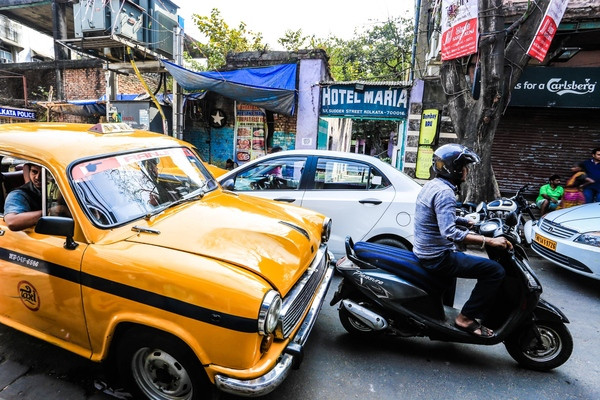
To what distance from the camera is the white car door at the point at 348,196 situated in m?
4.29

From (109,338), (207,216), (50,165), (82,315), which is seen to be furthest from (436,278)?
(50,165)

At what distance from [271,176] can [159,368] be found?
292 cm

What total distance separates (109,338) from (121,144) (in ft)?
5.08

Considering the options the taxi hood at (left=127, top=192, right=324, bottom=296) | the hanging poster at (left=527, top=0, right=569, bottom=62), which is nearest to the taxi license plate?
the hanging poster at (left=527, top=0, right=569, bottom=62)

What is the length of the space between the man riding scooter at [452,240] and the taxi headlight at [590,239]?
2724mm

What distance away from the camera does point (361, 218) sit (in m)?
4.32

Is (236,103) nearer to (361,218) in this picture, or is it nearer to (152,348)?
(361,218)

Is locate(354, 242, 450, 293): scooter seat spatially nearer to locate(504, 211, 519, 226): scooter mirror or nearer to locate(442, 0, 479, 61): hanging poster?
locate(504, 211, 519, 226): scooter mirror

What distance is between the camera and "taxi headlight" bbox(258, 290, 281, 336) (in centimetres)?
184

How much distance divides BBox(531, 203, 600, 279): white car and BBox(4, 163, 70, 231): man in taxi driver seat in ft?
18.6

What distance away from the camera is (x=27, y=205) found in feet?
8.80

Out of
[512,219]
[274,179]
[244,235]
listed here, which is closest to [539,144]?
[512,219]

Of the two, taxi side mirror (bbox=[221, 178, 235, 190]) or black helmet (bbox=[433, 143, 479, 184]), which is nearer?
black helmet (bbox=[433, 143, 479, 184])

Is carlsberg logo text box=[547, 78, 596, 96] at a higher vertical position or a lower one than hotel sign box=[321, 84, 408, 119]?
higher
